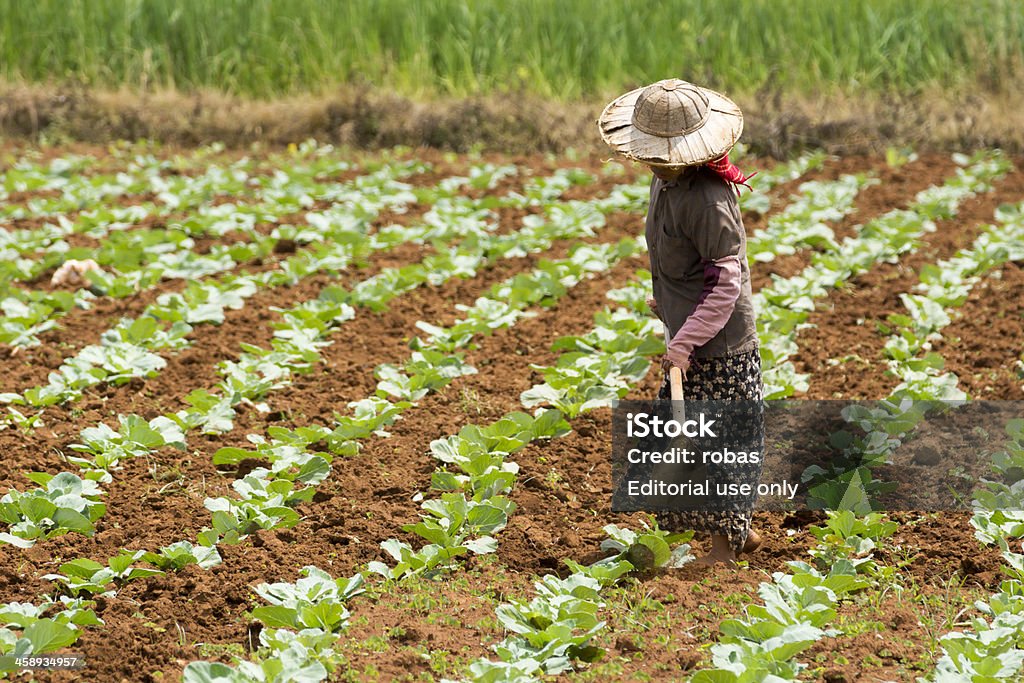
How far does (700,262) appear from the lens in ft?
11.5

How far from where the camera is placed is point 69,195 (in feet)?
28.1

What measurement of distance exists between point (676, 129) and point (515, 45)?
9.08 metres

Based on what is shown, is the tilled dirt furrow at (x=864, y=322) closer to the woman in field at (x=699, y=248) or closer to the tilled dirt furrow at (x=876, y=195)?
the tilled dirt furrow at (x=876, y=195)

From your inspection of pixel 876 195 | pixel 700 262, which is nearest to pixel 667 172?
pixel 700 262

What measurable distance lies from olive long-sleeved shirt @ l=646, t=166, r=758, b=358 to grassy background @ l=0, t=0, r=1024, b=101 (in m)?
7.68

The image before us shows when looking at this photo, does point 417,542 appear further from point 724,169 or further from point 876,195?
point 876,195

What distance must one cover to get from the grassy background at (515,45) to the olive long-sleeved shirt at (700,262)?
7685 millimetres

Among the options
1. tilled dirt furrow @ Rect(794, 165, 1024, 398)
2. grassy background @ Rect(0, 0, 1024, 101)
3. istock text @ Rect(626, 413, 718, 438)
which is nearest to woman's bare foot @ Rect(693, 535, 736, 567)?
istock text @ Rect(626, 413, 718, 438)

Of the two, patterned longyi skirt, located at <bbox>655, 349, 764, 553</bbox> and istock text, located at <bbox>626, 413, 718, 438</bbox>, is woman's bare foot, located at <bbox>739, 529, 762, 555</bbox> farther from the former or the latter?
istock text, located at <bbox>626, 413, 718, 438</bbox>

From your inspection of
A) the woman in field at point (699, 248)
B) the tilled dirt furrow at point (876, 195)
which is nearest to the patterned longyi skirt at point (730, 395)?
the woman in field at point (699, 248)

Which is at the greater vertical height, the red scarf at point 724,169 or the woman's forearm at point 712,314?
the red scarf at point 724,169

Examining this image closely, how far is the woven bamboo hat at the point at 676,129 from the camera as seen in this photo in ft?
11.0

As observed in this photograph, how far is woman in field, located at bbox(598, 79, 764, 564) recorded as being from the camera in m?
3.36
